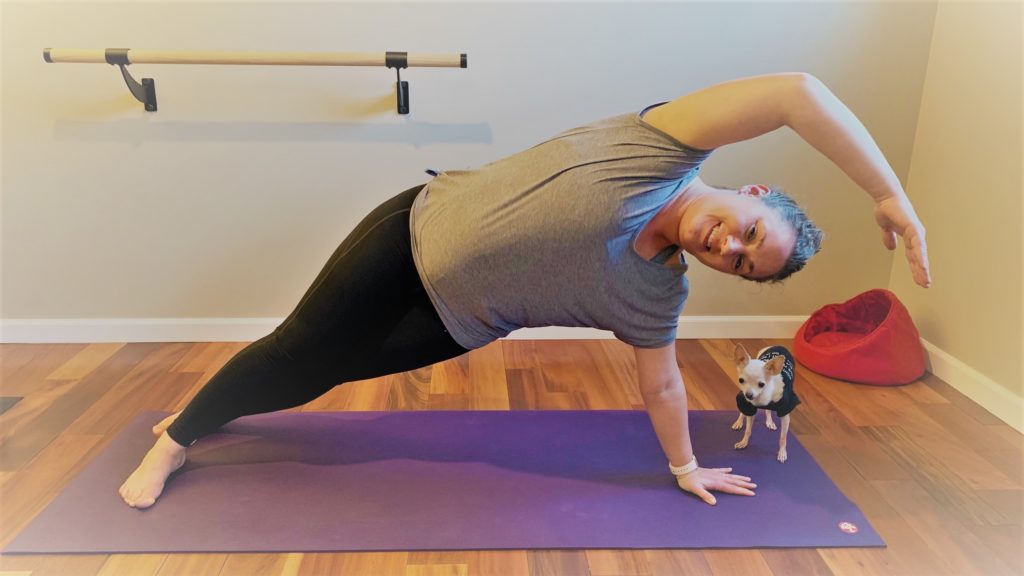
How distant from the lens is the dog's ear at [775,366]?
5.49 ft

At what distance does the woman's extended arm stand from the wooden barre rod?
107 cm

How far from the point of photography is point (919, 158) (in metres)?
2.47

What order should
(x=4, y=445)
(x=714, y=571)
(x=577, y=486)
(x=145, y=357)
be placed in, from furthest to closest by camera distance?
(x=145, y=357)
(x=4, y=445)
(x=577, y=486)
(x=714, y=571)

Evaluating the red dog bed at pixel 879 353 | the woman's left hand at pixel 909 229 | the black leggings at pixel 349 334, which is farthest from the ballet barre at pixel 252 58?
the red dog bed at pixel 879 353

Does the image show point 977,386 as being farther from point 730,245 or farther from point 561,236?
point 561,236

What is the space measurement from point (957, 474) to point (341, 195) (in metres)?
2.00

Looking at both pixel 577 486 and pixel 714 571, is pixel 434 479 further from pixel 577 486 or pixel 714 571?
pixel 714 571

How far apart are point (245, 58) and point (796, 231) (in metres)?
1.65

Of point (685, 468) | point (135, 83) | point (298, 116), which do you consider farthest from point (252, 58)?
point (685, 468)

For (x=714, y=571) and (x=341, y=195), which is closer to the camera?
(x=714, y=571)

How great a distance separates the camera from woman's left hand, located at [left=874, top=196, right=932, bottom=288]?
122 cm

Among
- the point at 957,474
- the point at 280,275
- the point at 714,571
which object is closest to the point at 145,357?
the point at 280,275

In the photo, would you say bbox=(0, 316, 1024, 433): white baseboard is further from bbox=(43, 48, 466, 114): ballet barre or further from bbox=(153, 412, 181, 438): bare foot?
bbox=(43, 48, 466, 114): ballet barre

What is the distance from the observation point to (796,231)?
133cm
